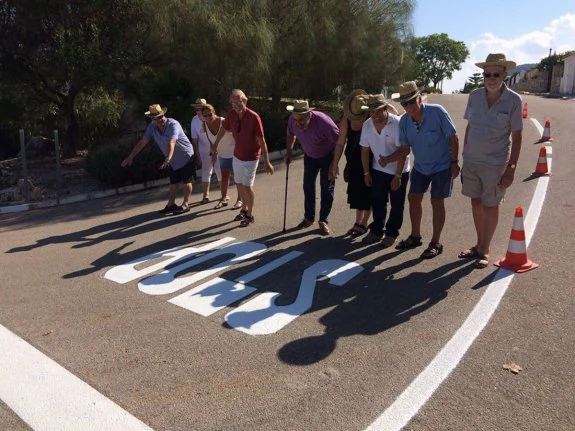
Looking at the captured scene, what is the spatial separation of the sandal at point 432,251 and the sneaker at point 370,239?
2.27 ft

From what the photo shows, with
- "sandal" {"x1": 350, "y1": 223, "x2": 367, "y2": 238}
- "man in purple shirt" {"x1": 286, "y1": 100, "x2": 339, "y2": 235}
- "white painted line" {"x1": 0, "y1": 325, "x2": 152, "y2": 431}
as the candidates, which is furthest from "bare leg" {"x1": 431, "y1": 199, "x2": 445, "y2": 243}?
"white painted line" {"x1": 0, "y1": 325, "x2": 152, "y2": 431}

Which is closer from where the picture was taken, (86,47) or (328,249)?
(328,249)

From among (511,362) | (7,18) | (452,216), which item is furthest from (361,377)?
(7,18)

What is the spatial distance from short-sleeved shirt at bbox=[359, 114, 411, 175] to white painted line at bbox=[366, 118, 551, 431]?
1641mm

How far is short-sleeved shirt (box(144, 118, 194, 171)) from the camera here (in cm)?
779

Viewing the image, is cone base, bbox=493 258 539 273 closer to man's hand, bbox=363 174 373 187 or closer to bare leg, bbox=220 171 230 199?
man's hand, bbox=363 174 373 187

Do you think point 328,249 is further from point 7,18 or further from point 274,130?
point 7,18

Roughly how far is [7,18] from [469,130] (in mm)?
12061

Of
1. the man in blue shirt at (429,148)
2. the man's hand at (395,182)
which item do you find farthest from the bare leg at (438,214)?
the man's hand at (395,182)

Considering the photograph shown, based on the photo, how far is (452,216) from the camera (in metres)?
7.22

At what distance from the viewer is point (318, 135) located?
→ 636cm

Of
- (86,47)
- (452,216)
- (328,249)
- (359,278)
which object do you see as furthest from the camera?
(86,47)

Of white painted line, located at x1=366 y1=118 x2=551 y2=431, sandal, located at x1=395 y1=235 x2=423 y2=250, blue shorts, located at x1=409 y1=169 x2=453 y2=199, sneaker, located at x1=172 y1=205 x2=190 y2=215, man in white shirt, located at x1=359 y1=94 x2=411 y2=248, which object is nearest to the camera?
white painted line, located at x1=366 y1=118 x2=551 y2=431

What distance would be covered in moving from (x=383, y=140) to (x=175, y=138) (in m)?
3.51
